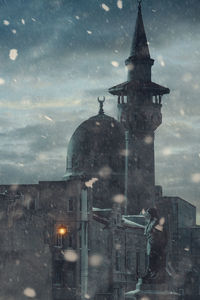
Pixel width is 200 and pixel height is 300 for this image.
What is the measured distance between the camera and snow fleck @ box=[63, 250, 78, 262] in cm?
4375

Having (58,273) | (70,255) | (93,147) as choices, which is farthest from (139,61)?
(58,273)

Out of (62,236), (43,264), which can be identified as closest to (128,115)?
(62,236)

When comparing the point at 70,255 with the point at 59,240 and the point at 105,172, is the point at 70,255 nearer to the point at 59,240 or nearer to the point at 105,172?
the point at 59,240

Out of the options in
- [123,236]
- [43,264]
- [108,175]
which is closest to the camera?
[43,264]

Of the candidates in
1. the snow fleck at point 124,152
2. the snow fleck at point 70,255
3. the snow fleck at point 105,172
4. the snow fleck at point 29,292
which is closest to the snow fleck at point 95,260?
the snow fleck at point 70,255

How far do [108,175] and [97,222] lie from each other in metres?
9.03

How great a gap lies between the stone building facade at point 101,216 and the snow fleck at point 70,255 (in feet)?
0.21

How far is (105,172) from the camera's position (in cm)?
5484

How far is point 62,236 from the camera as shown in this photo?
146 ft

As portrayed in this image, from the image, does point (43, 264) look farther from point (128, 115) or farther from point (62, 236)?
point (128, 115)

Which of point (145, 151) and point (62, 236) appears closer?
point (62, 236)

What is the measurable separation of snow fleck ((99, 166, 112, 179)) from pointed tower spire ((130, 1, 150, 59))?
9.96 metres

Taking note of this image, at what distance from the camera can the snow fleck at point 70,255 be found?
43750 mm

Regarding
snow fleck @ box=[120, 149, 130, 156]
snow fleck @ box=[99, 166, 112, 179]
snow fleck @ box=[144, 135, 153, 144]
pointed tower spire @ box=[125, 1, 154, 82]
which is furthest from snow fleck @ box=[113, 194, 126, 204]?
pointed tower spire @ box=[125, 1, 154, 82]
